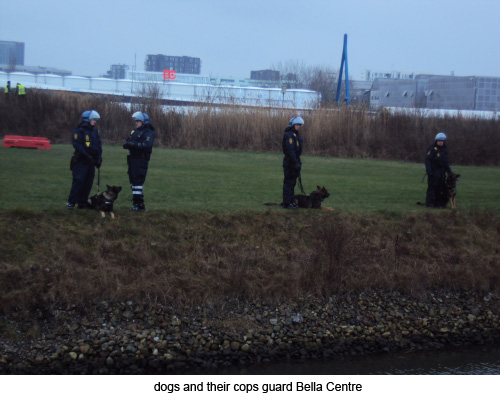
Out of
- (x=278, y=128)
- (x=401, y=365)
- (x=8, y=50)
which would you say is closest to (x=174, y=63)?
(x=8, y=50)

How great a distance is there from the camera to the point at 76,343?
951 cm

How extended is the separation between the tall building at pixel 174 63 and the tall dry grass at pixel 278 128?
99910 millimetres

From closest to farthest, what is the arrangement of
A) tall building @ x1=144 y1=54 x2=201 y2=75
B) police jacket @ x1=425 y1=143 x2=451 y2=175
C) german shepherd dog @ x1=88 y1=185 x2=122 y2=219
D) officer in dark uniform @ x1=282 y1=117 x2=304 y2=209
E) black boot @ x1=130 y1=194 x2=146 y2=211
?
1. german shepherd dog @ x1=88 y1=185 x2=122 y2=219
2. black boot @ x1=130 y1=194 x2=146 y2=211
3. officer in dark uniform @ x1=282 y1=117 x2=304 y2=209
4. police jacket @ x1=425 y1=143 x2=451 y2=175
5. tall building @ x1=144 y1=54 x2=201 y2=75

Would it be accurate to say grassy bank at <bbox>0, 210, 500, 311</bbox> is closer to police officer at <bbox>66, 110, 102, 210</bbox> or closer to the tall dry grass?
police officer at <bbox>66, 110, 102, 210</bbox>

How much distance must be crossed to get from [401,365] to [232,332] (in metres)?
2.84

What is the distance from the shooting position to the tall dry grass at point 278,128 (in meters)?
30.5

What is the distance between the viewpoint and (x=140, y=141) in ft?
38.7

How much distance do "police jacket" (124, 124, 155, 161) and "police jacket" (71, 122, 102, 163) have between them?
71 centimetres

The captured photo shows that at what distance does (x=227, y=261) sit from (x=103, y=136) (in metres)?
21.2

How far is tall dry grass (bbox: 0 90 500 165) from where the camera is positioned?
30469 millimetres

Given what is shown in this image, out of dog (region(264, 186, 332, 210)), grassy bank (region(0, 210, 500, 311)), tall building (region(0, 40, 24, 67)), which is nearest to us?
grassy bank (region(0, 210, 500, 311))

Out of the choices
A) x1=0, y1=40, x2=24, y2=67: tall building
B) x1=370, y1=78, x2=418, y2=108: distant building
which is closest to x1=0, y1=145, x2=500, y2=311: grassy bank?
x1=370, y1=78, x2=418, y2=108: distant building

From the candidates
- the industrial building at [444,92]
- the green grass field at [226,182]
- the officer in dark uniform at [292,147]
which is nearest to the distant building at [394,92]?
the industrial building at [444,92]
